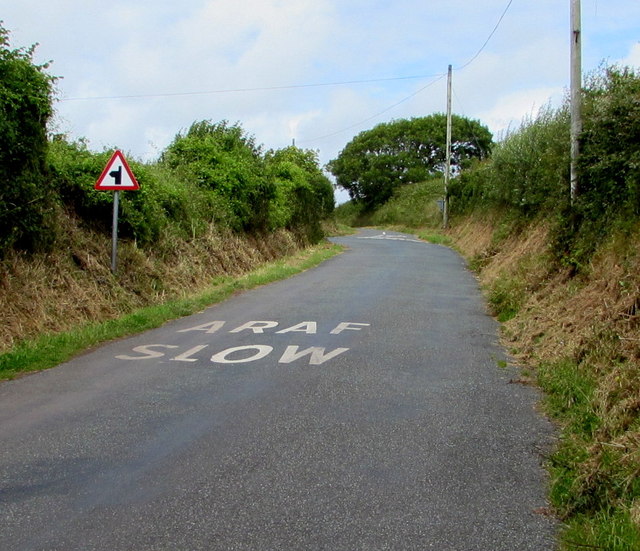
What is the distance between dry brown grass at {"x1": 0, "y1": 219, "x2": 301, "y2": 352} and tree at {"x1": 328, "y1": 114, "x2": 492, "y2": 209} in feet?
177

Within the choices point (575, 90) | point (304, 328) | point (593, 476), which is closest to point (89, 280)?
point (304, 328)

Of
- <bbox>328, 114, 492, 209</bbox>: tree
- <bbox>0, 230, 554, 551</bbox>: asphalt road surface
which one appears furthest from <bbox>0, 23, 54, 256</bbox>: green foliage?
<bbox>328, 114, 492, 209</bbox>: tree

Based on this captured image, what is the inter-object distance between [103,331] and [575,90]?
9.82m

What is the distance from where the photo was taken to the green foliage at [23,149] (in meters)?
9.98

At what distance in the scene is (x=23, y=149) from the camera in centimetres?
1031

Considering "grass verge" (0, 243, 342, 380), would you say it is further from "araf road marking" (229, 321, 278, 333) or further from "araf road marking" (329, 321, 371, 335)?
"araf road marking" (329, 321, 371, 335)

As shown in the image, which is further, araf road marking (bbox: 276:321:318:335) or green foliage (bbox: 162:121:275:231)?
green foliage (bbox: 162:121:275:231)

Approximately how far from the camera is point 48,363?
8.27m

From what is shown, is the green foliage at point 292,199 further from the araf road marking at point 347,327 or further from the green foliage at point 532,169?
the araf road marking at point 347,327

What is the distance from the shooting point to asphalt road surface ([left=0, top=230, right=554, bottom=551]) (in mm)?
3969

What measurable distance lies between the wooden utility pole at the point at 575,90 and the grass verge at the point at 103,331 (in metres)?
7.71

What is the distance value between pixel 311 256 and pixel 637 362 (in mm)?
19518

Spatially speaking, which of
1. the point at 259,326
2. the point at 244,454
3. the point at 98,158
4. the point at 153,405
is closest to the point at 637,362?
the point at 244,454

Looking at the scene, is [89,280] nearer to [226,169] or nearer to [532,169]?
[226,169]
